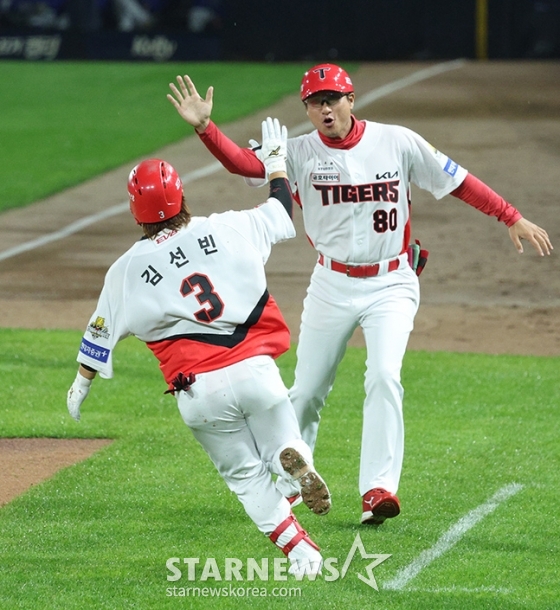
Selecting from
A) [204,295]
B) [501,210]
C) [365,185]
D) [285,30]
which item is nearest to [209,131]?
[365,185]

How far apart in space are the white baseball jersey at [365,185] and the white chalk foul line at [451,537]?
1.42 m

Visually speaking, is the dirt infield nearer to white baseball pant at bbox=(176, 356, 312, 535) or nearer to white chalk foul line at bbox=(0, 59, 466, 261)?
white chalk foul line at bbox=(0, 59, 466, 261)

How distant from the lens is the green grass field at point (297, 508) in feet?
17.0

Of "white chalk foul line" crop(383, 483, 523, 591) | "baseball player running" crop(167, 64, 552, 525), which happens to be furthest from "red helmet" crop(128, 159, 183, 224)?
"white chalk foul line" crop(383, 483, 523, 591)

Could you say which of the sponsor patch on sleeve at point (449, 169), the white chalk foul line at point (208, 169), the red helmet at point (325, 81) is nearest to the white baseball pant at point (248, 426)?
the red helmet at point (325, 81)

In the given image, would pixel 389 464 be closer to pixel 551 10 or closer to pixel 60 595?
pixel 60 595

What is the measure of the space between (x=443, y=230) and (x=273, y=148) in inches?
376

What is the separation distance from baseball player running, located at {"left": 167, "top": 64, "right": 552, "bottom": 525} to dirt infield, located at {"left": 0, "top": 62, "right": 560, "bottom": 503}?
6.83 feet

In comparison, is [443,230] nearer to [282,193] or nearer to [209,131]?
[209,131]

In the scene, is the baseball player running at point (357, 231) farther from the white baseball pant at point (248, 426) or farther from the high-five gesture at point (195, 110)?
the white baseball pant at point (248, 426)

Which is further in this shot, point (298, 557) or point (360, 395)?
point (360, 395)

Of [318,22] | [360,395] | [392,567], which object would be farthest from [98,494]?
[318,22]

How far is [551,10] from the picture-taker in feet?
82.4

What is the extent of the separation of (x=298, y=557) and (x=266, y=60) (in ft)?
75.4
